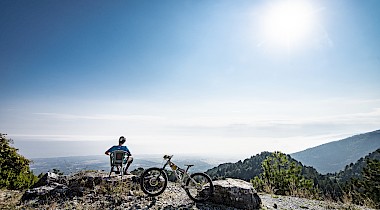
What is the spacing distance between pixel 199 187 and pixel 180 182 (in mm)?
662

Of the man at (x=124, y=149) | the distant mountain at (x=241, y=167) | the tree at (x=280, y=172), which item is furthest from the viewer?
the distant mountain at (x=241, y=167)

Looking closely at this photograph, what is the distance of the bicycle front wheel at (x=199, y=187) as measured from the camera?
7.84 metres

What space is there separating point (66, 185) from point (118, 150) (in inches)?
87.5

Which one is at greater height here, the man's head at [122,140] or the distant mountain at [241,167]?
the man's head at [122,140]

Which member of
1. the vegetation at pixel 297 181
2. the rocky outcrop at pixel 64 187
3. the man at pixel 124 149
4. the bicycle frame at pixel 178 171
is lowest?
the vegetation at pixel 297 181

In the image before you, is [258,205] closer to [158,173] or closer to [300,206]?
[300,206]

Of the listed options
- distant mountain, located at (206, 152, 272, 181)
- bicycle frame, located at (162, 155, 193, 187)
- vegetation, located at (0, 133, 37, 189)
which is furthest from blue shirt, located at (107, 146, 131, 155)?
distant mountain, located at (206, 152, 272, 181)

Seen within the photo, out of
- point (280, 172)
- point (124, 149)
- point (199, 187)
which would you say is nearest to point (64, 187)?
point (124, 149)

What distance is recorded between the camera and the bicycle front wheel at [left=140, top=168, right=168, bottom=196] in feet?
26.6

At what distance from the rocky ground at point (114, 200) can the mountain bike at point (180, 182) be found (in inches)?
9.4

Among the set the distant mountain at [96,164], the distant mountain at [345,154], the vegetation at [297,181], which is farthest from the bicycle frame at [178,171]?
the distant mountain at [345,154]

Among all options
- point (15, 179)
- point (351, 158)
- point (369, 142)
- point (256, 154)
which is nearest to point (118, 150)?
point (15, 179)

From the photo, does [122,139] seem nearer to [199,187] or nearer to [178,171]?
[178,171]

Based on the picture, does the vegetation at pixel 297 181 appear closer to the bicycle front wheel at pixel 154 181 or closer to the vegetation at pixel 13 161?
the bicycle front wheel at pixel 154 181
